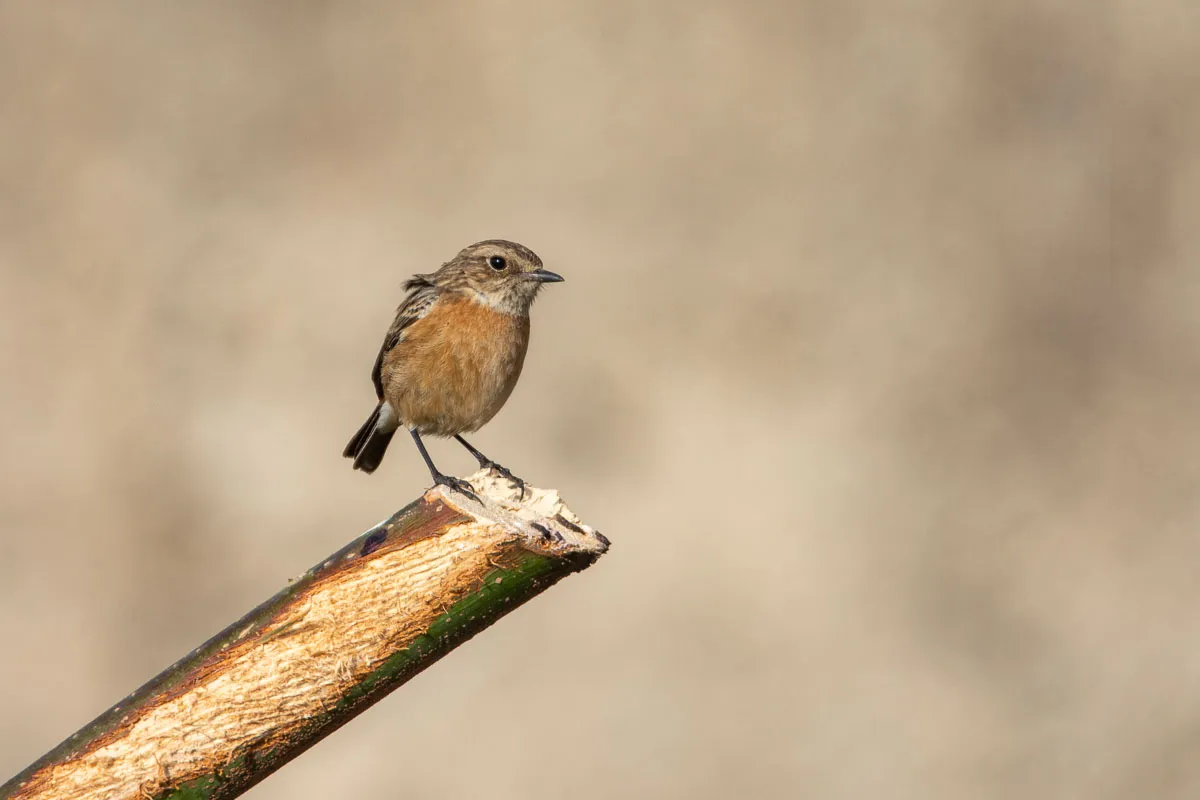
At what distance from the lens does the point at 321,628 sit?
167 inches

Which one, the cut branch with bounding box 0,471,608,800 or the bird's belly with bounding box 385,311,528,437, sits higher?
the bird's belly with bounding box 385,311,528,437

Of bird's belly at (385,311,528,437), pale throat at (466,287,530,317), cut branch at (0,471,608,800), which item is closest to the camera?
cut branch at (0,471,608,800)

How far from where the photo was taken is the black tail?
792 cm

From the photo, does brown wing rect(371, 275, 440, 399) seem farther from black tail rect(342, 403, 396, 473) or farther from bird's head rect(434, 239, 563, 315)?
black tail rect(342, 403, 396, 473)

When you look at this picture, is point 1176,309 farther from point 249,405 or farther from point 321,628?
point 321,628

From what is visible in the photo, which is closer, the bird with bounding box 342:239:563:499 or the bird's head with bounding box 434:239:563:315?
the bird with bounding box 342:239:563:499

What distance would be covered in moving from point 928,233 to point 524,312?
6651 millimetres

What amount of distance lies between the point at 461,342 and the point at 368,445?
125 centimetres

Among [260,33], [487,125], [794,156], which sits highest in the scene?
[260,33]

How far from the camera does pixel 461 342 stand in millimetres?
7027

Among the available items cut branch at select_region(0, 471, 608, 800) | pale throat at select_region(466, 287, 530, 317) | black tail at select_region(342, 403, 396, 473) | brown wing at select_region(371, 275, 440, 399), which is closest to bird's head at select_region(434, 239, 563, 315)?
pale throat at select_region(466, 287, 530, 317)

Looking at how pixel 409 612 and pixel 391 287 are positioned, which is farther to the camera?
pixel 391 287

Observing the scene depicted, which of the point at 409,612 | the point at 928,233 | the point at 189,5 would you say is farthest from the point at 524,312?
the point at 189,5

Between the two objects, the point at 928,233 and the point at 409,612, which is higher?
the point at 928,233
